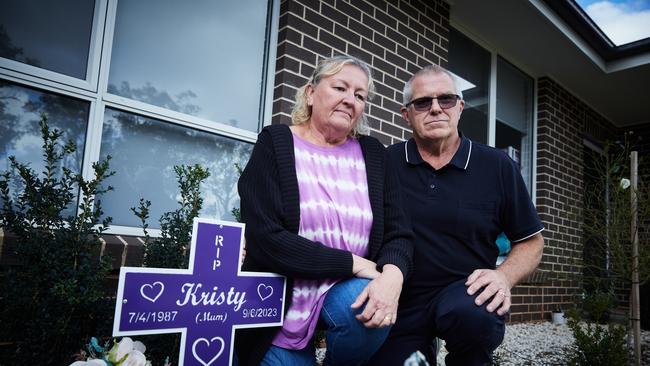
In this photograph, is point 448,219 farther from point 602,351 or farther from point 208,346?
point 602,351

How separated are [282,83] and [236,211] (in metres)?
0.93

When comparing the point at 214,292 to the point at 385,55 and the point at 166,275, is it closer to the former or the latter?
the point at 166,275

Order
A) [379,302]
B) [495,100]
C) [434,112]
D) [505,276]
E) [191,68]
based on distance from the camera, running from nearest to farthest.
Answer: [379,302] < [505,276] < [434,112] < [191,68] < [495,100]

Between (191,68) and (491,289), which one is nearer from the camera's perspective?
(491,289)

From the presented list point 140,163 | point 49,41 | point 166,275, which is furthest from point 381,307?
point 49,41

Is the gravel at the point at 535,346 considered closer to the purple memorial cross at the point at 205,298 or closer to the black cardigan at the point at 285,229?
the black cardigan at the point at 285,229

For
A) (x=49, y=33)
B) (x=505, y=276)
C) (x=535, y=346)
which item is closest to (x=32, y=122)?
(x=49, y=33)

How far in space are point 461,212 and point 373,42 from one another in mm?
1976

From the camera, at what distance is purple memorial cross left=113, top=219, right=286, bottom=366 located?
46.2 inches

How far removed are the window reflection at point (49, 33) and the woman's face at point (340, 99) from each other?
143cm

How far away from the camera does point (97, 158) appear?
7.36ft

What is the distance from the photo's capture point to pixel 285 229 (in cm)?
139

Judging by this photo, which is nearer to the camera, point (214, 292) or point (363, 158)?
point (214, 292)

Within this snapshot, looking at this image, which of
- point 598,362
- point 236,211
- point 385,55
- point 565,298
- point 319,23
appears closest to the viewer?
point 236,211
